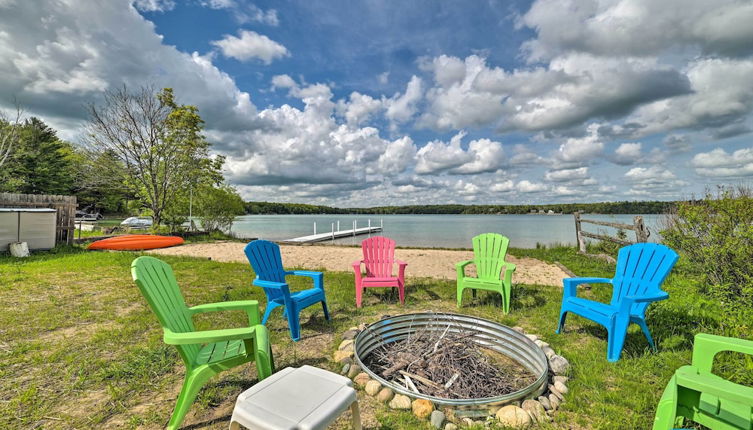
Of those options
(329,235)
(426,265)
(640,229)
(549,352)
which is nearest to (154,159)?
(329,235)

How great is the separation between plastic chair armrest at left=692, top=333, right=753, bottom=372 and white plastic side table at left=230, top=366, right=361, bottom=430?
5.73ft

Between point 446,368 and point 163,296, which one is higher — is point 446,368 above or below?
below

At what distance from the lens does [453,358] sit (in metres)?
2.25

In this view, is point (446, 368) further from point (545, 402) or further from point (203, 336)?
point (203, 336)

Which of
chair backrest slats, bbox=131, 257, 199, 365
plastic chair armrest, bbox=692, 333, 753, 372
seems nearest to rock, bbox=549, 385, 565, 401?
plastic chair armrest, bbox=692, 333, 753, 372

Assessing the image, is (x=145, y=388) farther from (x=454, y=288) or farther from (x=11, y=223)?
(x=11, y=223)

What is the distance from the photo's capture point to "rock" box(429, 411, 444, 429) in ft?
5.60

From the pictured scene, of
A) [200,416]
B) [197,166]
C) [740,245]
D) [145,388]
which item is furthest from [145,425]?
[197,166]

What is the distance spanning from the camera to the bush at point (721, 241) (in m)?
2.99

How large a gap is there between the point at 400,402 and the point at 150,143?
42.6 ft

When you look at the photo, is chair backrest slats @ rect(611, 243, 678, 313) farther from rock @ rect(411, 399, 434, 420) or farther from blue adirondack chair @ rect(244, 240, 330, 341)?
blue adirondack chair @ rect(244, 240, 330, 341)

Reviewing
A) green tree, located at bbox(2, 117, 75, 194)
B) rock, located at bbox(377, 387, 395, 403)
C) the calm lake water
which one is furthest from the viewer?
green tree, located at bbox(2, 117, 75, 194)

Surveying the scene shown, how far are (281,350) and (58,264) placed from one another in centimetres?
639

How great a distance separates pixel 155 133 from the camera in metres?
11.1
